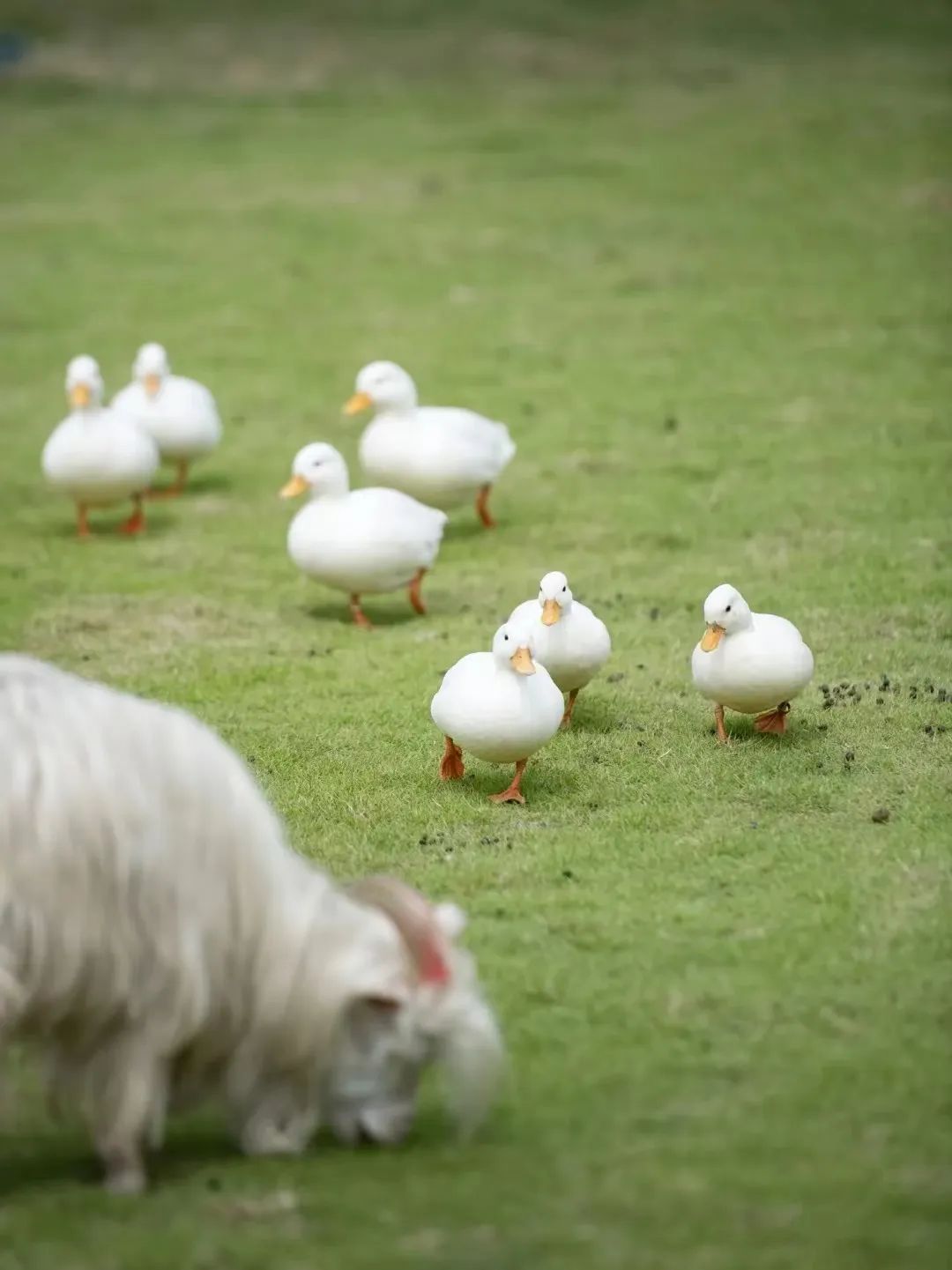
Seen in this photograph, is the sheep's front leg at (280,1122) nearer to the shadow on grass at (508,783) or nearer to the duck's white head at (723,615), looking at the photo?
the shadow on grass at (508,783)

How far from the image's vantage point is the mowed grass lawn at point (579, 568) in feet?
13.3

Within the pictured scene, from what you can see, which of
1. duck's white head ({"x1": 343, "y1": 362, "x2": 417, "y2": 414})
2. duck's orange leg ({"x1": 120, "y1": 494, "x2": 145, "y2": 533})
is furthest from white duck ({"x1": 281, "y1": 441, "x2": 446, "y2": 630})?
duck's orange leg ({"x1": 120, "y1": 494, "x2": 145, "y2": 533})

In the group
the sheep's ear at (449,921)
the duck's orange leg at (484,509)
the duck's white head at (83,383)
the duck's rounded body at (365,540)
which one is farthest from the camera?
the duck's orange leg at (484,509)

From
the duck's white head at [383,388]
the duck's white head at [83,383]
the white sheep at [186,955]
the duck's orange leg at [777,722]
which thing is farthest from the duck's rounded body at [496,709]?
the duck's white head at [83,383]

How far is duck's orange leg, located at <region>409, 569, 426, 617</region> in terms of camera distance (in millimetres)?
8484

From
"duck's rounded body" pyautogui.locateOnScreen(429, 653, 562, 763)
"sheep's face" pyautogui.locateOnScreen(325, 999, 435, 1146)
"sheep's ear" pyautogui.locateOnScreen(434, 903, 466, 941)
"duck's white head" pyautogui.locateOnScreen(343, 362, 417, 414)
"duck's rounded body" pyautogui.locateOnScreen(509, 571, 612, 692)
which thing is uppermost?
"duck's white head" pyautogui.locateOnScreen(343, 362, 417, 414)

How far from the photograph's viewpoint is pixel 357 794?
6.51 metres

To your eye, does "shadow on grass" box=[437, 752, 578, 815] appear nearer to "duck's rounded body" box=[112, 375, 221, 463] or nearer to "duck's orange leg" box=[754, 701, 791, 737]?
"duck's orange leg" box=[754, 701, 791, 737]

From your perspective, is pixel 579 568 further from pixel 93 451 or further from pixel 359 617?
pixel 93 451

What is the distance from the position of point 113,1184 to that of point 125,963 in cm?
46

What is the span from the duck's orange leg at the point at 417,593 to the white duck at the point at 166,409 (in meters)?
2.30

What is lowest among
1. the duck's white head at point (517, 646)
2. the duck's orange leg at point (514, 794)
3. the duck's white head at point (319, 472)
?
the duck's orange leg at point (514, 794)

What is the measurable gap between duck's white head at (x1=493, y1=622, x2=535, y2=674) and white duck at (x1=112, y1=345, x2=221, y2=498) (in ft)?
15.2

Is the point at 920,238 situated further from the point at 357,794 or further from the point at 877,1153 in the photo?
the point at 877,1153
